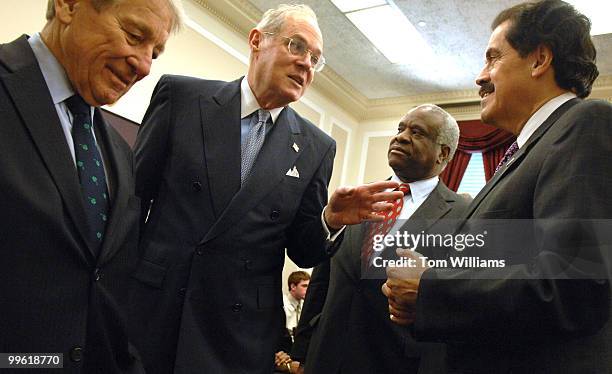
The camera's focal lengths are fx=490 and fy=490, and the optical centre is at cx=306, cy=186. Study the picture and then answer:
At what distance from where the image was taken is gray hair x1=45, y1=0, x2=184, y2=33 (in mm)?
1080

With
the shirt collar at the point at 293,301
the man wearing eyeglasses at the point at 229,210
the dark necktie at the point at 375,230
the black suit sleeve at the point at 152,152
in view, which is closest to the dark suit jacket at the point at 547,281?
the man wearing eyeglasses at the point at 229,210

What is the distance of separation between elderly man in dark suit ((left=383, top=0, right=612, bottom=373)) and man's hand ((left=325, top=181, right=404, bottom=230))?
0.30 meters

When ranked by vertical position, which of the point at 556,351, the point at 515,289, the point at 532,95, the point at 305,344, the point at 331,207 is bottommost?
the point at 305,344

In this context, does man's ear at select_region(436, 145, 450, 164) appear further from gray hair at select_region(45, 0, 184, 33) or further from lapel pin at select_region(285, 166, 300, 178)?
gray hair at select_region(45, 0, 184, 33)

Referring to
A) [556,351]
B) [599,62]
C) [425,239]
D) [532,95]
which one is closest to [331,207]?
[425,239]

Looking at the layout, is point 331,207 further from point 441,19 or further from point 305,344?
point 441,19

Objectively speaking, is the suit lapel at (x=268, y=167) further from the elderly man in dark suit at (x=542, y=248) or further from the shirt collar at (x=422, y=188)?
the shirt collar at (x=422, y=188)

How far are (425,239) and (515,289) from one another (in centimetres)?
88

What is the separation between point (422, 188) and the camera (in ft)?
7.41

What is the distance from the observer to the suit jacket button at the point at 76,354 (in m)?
0.92

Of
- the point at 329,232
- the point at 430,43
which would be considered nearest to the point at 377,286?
the point at 329,232

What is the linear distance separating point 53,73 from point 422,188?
1.64 m

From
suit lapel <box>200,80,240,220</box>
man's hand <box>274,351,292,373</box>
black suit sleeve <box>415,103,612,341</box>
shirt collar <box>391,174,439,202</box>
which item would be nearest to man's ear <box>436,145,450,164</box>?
shirt collar <box>391,174,439,202</box>

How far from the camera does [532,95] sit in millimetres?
1362
